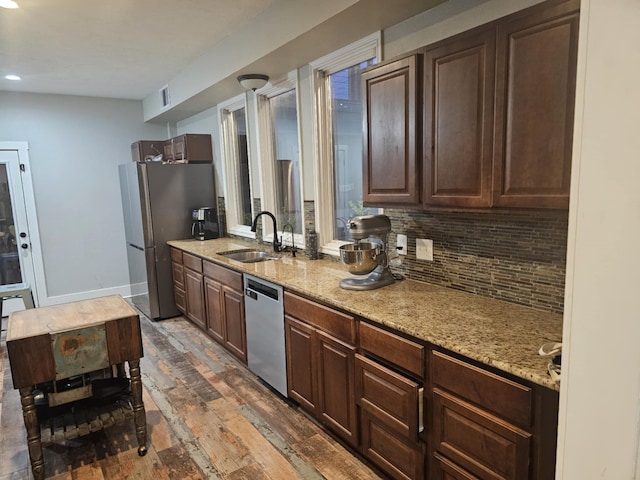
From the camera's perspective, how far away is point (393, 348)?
1.86m

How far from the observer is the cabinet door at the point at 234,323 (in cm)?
331

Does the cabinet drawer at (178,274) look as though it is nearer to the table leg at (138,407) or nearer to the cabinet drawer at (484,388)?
the table leg at (138,407)

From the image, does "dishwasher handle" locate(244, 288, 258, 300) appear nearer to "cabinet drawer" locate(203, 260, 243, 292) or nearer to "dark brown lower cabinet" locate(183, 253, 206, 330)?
"cabinet drawer" locate(203, 260, 243, 292)

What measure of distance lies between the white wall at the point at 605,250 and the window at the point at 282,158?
2780mm

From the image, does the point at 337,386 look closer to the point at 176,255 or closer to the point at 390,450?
the point at 390,450

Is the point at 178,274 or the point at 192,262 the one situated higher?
the point at 192,262

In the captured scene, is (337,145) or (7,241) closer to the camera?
(337,145)

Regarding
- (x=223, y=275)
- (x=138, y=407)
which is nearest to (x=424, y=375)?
(x=138, y=407)

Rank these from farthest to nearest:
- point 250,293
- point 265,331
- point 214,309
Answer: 1. point 214,309
2. point 250,293
3. point 265,331

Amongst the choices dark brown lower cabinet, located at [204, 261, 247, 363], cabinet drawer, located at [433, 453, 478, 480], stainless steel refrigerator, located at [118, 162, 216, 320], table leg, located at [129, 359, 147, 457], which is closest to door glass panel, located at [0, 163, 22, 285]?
stainless steel refrigerator, located at [118, 162, 216, 320]

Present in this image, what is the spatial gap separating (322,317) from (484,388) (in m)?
1.03

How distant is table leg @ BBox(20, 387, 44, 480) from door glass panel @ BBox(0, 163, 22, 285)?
3.93 m

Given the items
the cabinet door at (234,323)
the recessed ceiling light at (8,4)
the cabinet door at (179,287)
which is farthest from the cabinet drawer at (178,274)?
the recessed ceiling light at (8,4)

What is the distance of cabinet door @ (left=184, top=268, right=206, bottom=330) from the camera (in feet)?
13.4
